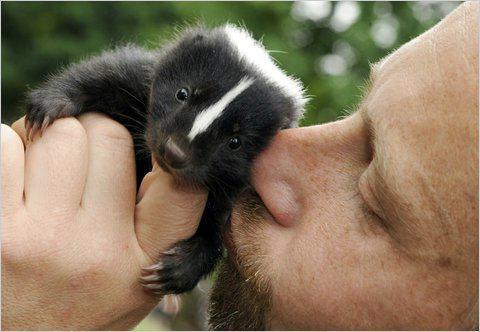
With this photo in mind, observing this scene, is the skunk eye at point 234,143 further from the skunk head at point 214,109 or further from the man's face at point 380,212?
the man's face at point 380,212

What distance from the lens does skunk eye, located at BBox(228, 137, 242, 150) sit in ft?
6.96

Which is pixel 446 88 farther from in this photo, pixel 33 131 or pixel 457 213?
pixel 33 131

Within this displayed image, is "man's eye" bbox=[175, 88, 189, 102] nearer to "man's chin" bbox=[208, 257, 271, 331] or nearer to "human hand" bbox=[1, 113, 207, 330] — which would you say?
"human hand" bbox=[1, 113, 207, 330]

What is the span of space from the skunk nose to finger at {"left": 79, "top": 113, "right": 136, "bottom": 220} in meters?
0.18

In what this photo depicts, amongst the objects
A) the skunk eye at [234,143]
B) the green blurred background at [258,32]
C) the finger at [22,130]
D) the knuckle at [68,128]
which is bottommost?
the green blurred background at [258,32]

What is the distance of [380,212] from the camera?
5.57ft

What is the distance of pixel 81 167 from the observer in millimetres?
2000

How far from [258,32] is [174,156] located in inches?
350

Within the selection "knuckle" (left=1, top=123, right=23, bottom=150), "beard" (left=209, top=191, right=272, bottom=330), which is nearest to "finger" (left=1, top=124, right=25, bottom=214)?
"knuckle" (left=1, top=123, right=23, bottom=150)

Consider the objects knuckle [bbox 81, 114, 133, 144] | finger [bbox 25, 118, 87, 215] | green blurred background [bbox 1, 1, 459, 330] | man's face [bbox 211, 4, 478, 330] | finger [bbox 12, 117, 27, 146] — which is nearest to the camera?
man's face [bbox 211, 4, 478, 330]

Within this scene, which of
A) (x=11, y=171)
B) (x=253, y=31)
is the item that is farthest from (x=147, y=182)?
(x=253, y=31)

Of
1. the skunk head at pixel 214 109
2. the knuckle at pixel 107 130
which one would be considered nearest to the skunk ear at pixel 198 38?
the skunk head at pixel 214 109

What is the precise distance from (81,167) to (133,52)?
83 cm

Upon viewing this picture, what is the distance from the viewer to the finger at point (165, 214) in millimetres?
1978
